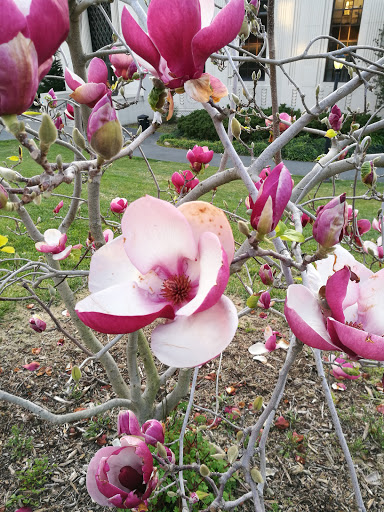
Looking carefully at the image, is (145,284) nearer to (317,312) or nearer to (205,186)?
(317,312)

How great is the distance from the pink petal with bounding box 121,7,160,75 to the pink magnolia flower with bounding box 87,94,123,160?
0.09 meters

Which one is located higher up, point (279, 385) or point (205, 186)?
point (205, 186)

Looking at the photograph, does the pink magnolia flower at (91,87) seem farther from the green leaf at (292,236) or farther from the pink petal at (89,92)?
the green leaf at (292,236)

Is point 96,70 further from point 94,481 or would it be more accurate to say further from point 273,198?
point 94,481

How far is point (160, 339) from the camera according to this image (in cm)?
46

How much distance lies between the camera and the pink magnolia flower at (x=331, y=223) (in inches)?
20.0

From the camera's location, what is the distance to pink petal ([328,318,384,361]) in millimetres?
469

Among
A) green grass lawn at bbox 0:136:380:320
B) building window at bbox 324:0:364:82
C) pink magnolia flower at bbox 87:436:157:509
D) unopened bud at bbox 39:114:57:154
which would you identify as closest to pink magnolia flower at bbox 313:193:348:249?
unopened bud at bbox 39:114:57:154

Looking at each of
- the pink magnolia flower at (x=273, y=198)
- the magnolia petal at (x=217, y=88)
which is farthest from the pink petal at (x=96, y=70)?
the pink magnolia flower at (x=273, y=198)

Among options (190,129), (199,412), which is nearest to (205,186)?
(199,412)

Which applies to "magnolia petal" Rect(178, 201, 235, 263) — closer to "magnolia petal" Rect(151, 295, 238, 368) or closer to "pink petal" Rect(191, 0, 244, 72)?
"magnolia petal" Rect(151, 295, 238, 368)

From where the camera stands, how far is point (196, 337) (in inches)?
17.7

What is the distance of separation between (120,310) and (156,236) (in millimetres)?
112

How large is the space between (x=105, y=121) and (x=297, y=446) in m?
1.94
